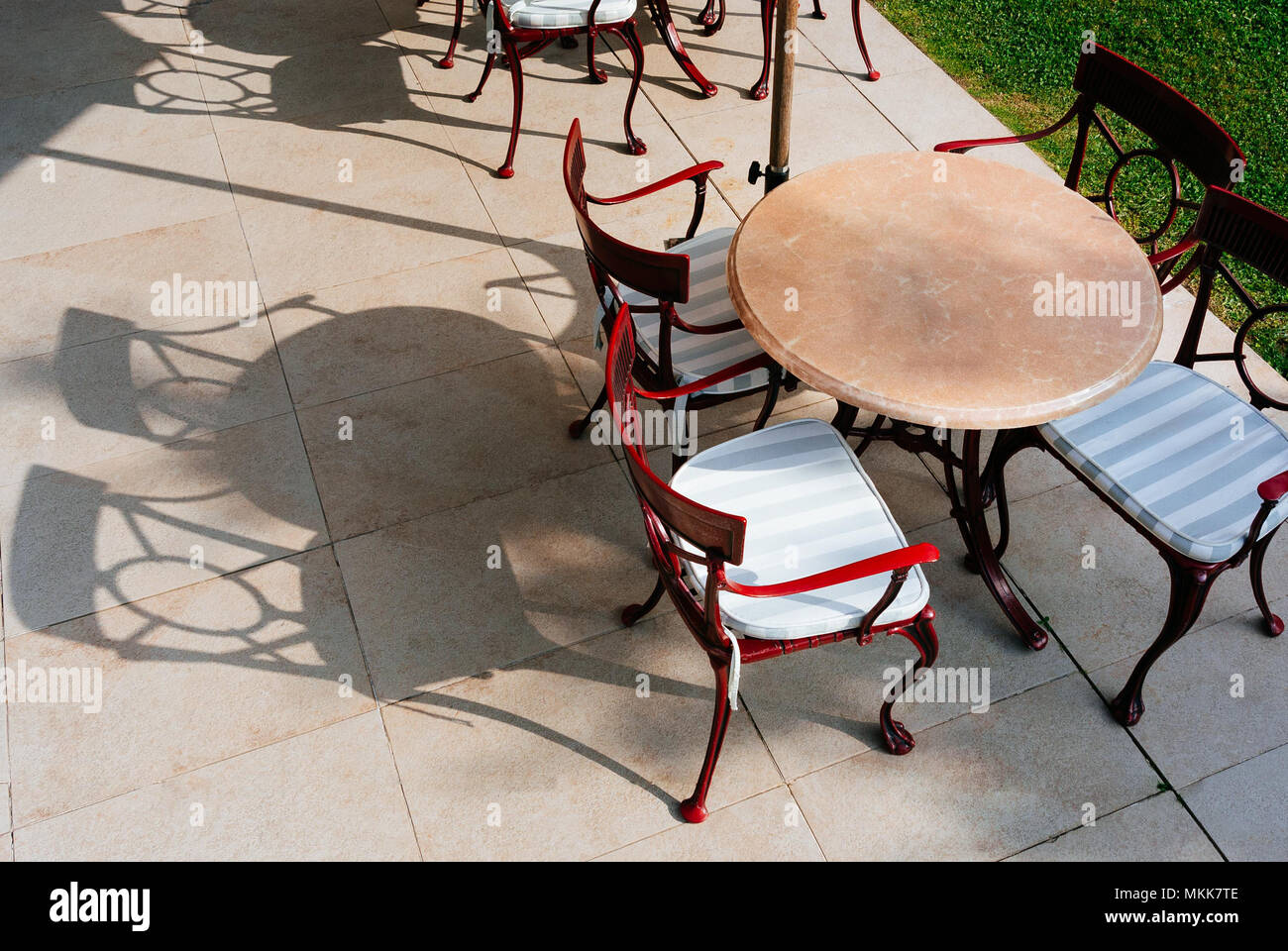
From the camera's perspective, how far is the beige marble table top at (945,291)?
2365mm

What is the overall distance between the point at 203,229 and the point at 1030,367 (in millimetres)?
3146

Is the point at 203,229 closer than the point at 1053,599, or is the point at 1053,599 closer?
the point at 1053,599

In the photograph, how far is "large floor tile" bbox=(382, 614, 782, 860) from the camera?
256 cm

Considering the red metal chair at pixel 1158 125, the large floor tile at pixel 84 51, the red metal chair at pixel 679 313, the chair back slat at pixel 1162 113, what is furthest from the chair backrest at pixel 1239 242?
the large floor tile at pixel 84 51

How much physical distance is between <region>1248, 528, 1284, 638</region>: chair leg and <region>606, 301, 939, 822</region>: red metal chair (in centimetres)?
90

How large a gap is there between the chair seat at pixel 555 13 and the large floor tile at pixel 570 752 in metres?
2.44

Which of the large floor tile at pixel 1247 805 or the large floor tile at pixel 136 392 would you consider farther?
the large floor tile at pixel 136 392

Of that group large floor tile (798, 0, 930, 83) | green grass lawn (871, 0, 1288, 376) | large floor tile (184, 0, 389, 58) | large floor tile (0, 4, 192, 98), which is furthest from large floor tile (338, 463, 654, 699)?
large floor tile (0, 4, 192, 98)

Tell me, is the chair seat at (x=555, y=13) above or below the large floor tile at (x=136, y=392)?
above

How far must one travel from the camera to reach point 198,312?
12.4 feet

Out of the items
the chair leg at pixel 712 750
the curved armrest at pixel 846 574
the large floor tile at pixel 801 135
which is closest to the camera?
the curved armrest at pixel 846 574

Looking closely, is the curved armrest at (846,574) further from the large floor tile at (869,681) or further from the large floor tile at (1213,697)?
the large floor tile at (1213,697)
